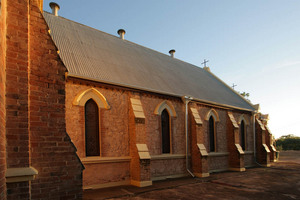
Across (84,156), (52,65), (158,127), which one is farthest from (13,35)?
(158,127)

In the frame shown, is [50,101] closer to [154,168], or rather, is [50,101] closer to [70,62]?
[70,62]

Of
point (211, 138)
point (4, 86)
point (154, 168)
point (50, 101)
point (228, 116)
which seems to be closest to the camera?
point (4, 86)

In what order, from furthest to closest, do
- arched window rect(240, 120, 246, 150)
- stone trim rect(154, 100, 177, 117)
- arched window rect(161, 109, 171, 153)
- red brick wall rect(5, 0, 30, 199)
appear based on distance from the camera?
arched window rect(240, 120, 246, 150) → arched window rect(161, 109, 171, 153) → stone trim rect(154, 100, 177, 117) → red brick wall rect(5, 0, 30, 199)

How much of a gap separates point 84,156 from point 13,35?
6601 millimetres

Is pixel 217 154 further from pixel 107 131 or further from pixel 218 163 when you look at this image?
pixel 107 131

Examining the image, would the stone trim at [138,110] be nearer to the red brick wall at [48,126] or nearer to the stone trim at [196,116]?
the stone trim at [196,116]

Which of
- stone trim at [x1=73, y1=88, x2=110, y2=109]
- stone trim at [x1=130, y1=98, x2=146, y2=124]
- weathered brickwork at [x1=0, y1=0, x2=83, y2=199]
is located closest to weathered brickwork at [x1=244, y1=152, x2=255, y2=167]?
stone trim at [x1=130, y1=98, x2=146, y2=124]

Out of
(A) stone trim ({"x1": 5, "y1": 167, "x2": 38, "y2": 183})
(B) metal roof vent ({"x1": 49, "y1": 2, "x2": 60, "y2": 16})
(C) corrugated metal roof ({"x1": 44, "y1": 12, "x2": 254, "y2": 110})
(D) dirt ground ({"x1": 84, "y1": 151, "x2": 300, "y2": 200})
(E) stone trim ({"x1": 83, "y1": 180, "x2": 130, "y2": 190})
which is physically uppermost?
(B) metal roof vent ({"x1": 49, "y1": 2, "x2": 60, "y2": 16})

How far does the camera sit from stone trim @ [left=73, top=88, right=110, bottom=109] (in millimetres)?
9912

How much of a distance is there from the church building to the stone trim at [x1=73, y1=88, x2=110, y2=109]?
0.05m

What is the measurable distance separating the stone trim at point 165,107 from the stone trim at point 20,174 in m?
9.07

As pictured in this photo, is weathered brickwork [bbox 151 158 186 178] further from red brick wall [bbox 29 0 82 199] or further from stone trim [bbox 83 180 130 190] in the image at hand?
red brick wall [bbox 29 0 82 199]

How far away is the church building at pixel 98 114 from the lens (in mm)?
4328

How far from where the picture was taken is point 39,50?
16.4ft
